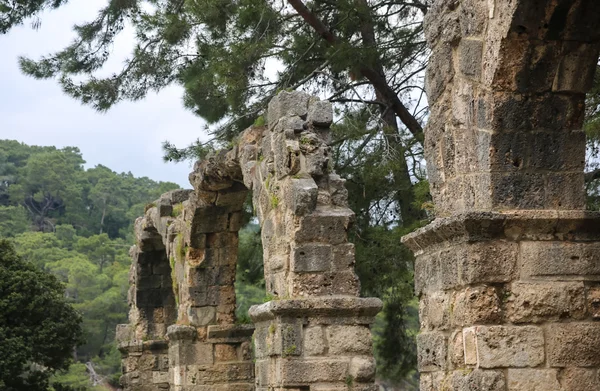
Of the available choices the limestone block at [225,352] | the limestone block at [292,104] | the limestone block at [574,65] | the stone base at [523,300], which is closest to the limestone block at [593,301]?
the stone base at [523,300]

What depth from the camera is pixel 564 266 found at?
537cm

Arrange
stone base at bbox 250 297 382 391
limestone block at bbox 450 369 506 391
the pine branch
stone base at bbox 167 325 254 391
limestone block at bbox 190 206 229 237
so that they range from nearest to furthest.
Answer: limestone block at bbox 450 369 506 391, stone base at bbox 250 297 382 391, the pine branch, stone base at bbox 167 325 254 391, limestone block at bbox 190 206 229 237

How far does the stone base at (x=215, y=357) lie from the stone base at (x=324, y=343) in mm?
5147

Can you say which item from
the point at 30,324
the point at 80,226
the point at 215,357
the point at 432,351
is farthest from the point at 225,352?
the point at 80,226

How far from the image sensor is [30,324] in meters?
19.3

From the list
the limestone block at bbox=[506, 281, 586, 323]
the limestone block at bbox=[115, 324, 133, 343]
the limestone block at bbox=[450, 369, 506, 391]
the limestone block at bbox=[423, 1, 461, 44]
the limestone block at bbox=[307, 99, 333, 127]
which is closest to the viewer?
the limestone block at bbox=[450, 369, 506, 391]

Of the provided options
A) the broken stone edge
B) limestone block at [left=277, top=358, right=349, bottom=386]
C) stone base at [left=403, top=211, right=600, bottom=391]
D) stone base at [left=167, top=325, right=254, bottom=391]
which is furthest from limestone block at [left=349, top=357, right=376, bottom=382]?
stone base at [left=167, top=325, right=254, bottom=391]

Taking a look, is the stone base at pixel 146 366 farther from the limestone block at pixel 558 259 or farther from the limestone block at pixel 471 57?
the limestone block at pixel 558 259

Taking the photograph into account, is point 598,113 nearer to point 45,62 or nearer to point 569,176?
point 569,176

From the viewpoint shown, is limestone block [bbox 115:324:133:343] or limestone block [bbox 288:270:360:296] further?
limestone block [bbox 115:324:133:343]

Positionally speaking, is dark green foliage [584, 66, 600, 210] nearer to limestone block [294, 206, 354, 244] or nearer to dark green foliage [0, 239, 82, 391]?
limestone block [294, 206, 354, 244]

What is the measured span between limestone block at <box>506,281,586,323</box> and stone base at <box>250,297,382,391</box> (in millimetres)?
3887

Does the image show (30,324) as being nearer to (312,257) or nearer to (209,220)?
(209,220)

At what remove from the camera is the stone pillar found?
30.0 ft
